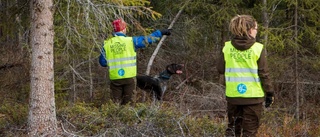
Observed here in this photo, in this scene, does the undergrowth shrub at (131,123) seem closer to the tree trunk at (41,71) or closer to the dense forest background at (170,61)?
the dense forest background at (170,61)

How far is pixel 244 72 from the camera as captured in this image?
5.38 metres

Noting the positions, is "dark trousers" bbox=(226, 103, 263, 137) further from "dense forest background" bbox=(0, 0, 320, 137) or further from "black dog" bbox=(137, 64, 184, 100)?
"black dog" bbox=(137, 64, 184, 100)

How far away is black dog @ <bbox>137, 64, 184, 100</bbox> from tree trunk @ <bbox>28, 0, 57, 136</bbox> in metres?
3.73

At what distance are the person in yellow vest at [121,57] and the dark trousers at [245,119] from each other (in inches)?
88.4

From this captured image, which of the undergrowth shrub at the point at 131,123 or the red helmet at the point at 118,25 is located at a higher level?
the red helmet at the point at 118,25

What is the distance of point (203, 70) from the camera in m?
13.5

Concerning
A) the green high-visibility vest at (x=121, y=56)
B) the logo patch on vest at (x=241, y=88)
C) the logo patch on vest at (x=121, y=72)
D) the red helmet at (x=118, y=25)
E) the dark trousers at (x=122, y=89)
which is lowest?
the dark trousers at (x=122, y=89)

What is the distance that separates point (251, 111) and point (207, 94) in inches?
229

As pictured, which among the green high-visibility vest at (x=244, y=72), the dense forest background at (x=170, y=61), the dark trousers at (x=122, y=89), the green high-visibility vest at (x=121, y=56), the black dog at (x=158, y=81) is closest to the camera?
the green high-visibility vest at (x=244, y=72)

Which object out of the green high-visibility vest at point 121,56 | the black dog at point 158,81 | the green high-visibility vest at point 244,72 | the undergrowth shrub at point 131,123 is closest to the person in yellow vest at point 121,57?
the green high-visibility vest at point 121,56

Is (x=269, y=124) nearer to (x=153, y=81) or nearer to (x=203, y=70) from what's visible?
(x=153, y=81)

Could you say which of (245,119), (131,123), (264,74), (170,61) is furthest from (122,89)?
(170,61)

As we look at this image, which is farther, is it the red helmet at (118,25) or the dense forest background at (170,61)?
the red helmet at (118,25)

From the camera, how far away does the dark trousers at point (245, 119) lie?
552 centimetres
